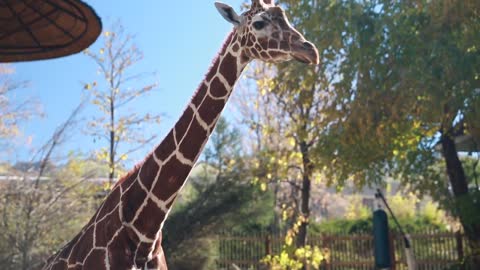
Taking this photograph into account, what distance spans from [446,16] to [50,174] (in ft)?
25.5

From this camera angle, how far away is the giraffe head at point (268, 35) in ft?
12.9

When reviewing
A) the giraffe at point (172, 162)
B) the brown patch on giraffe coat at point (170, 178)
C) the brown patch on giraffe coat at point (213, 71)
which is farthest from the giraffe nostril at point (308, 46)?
the brown patch on giraffe coat at point (170, 178)

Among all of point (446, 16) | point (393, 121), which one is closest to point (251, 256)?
point (393, 121)

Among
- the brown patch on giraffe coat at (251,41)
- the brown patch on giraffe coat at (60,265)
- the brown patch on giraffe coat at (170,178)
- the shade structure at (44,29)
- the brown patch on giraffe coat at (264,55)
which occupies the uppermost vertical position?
the shade structure at (44,29)

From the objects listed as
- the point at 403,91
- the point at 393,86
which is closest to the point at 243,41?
the point at 403,91

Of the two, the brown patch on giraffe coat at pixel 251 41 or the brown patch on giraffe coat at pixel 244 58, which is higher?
the brown patch on giraffe coat at pixel 251 41

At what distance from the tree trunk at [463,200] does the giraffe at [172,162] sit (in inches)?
297

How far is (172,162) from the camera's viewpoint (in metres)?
4.37

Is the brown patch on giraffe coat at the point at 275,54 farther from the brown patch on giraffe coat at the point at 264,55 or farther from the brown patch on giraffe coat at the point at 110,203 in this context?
the brown patch on giraffe coat at the point at 110,203

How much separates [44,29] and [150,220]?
3.58 metres

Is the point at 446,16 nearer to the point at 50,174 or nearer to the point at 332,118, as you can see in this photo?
the point at 332,118

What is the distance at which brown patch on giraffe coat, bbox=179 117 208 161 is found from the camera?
4328 mm

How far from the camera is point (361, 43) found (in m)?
9.13

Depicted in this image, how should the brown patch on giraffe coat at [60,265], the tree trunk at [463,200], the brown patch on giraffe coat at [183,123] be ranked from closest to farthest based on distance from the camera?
the brown patch on giraffe coat at [183,123], the brown patch on giraffe coat at [60,265], the tree trunk at [463,200]
